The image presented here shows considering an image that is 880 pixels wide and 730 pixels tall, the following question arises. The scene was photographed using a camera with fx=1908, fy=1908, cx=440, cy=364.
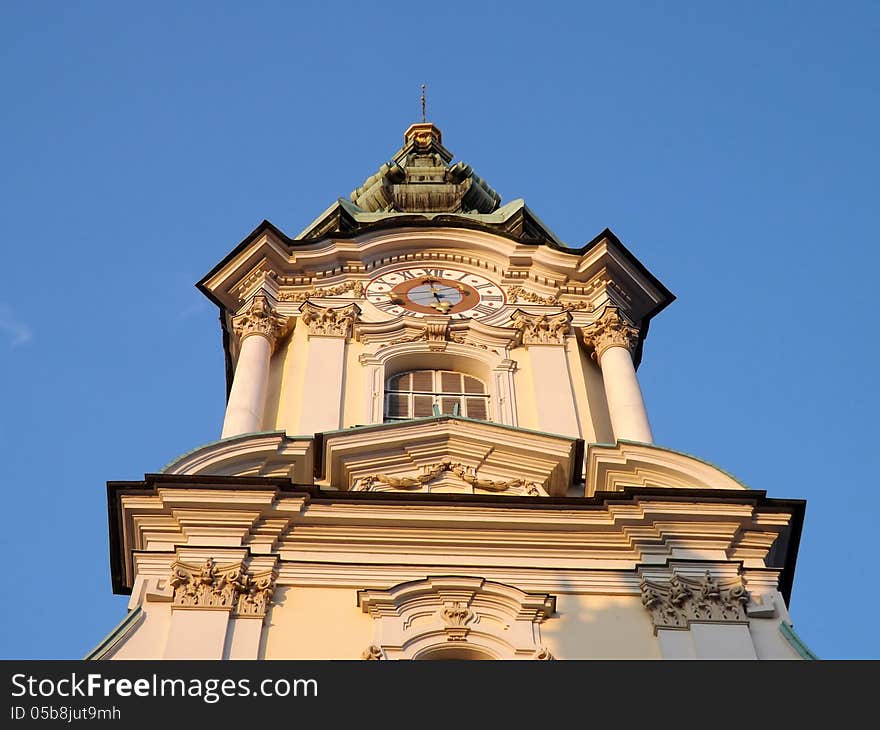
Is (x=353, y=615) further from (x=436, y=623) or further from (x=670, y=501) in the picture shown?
(x=670, y=501)

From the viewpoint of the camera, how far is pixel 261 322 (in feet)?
91.9

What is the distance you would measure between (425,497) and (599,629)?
284cm

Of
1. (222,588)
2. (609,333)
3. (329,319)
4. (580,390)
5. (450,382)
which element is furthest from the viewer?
(329,319)

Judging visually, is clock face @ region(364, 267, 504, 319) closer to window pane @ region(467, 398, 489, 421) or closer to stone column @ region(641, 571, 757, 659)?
window pane @ region(467, 398, 489, 421)

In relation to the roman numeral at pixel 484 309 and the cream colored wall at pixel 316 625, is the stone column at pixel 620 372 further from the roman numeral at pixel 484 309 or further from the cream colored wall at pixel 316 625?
the cream colored wall at pixel 316 625

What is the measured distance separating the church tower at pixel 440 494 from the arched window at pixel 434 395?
5 centimetres

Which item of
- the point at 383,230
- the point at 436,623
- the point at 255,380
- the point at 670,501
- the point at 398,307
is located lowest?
the point at 436,623

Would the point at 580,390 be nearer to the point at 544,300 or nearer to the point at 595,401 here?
the point at 595,401

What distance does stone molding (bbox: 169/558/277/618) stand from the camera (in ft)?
65.2

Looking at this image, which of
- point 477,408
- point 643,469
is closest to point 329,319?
point 477,408

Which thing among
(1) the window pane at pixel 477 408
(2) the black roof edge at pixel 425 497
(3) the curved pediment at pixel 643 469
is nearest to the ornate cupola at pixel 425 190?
(1) the window pane at pixel 477 408
